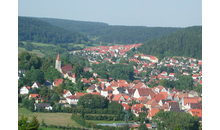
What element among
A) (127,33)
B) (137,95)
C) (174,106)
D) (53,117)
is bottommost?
(53,117)

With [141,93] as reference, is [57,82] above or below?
above

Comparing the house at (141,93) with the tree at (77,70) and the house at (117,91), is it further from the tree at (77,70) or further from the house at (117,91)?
the tree at (77,70)

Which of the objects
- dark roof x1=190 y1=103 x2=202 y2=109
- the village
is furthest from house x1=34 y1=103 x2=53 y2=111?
dark roof x1=190 y1=103 x2=202 y2=109

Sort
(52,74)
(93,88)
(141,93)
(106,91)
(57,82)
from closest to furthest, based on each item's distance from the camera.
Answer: (141,93) < (106,91) < (93,88) < (57,82) < (52,74)

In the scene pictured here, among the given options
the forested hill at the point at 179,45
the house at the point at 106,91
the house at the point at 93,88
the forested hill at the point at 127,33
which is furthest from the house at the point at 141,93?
the forested hill at the point at 127,33

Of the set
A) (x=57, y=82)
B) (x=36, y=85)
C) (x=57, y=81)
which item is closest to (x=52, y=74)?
(x=57, y=81)

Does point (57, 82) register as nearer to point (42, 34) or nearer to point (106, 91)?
point (106, 91)
